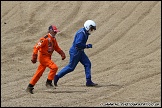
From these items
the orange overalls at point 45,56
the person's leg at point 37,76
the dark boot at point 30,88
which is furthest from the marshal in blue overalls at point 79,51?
the dark boot at point 30,88

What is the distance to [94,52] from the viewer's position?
17.4m

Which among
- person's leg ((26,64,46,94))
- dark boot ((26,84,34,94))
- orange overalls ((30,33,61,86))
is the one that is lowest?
dark boot ((26,84,34,94))

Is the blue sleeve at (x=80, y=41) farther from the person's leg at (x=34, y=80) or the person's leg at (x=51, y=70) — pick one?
the person's leg at (x=34, y=80)

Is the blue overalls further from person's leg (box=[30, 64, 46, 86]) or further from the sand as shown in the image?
person's leg (box=[30, 64, 46, 86])

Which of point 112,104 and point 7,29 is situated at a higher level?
point 7,29

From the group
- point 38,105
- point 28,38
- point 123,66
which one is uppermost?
point 28,38

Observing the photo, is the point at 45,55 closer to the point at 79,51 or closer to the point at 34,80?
the point at 34,80

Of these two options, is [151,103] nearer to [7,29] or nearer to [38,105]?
[38,105]

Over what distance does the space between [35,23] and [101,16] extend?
3090 mm

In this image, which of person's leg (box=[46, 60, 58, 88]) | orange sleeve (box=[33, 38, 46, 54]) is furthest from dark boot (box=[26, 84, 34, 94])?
orange sleeve (box=[33, 38, 46, 54])

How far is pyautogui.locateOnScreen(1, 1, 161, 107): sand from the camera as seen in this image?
1082cm

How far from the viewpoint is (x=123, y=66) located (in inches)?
581

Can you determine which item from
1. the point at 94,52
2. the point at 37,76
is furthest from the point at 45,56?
the point at 94,52

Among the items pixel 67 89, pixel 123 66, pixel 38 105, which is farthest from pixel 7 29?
pixel 38 105
